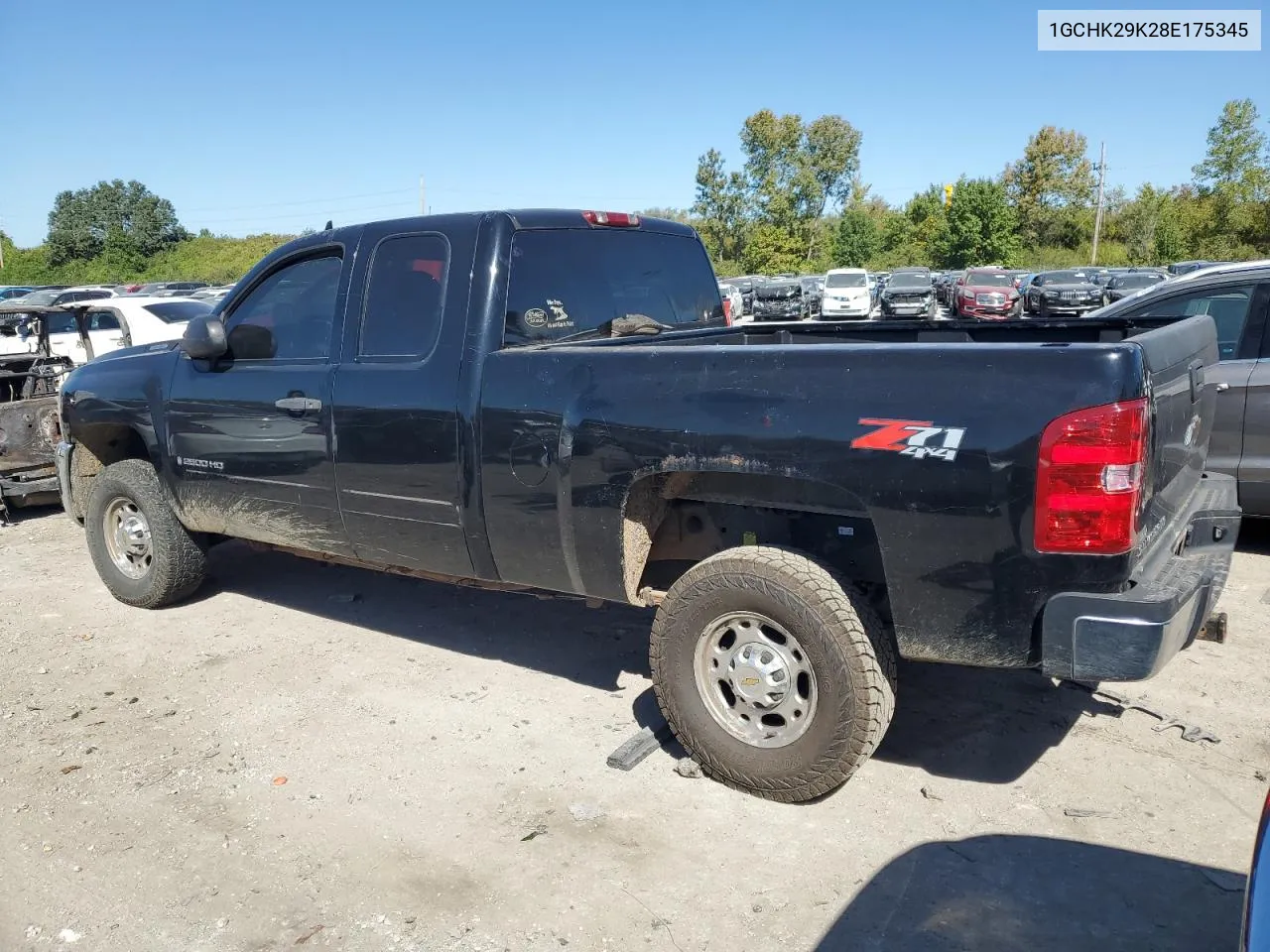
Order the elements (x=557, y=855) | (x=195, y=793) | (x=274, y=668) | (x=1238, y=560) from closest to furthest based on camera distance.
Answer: (x=557, y=855) < (x=195, y=793) < (x=274, y=668) < (x=1238, y=560)

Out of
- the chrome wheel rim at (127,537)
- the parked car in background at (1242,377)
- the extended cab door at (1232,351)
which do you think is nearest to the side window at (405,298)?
the chrome wheel rim at (127,537)

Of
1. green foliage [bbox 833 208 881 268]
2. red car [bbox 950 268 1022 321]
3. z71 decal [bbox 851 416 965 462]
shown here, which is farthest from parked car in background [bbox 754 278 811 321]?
green foliage [bbox 833 208 881 268]

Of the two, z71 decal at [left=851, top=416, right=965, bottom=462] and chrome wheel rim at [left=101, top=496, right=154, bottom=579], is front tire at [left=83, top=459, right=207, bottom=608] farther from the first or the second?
z71 decal at [left=851, top=416, right=965, bottom=462]

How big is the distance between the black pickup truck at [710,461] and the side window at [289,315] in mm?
16

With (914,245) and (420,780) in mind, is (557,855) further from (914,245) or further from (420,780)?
(914,245)

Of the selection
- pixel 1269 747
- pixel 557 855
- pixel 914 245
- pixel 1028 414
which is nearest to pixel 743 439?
pixel 1028 414

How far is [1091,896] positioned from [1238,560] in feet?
13.4

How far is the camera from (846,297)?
33.7 meters

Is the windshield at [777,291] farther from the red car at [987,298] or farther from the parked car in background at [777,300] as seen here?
the red car at [987,298]

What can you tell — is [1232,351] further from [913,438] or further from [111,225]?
[111,225]

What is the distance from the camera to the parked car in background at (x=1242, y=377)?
6.08 m

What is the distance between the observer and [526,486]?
4035 millimetres

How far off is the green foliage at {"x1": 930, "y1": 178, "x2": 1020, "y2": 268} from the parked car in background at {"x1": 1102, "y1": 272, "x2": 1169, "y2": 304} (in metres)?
31.7

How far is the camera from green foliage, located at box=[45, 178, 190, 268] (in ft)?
235
